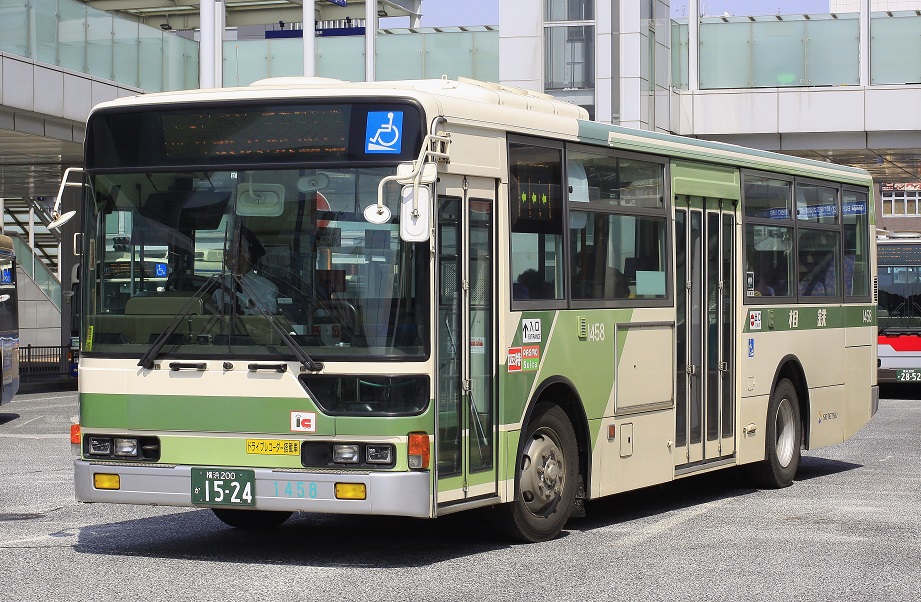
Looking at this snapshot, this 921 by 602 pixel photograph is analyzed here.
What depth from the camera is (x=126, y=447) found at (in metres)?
9.62

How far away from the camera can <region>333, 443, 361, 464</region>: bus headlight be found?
908cm

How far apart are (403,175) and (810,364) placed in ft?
23.5

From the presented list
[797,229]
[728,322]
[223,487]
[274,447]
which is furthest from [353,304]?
[797,229]

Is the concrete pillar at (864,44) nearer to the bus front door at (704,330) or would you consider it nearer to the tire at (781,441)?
the tire at (781,441)

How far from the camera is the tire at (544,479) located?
33.4 ft

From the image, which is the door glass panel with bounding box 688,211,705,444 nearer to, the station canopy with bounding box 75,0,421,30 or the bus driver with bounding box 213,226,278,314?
the bus driver with bounding box 213,226,278,314

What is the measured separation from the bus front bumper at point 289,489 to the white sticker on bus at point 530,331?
1.51 meters

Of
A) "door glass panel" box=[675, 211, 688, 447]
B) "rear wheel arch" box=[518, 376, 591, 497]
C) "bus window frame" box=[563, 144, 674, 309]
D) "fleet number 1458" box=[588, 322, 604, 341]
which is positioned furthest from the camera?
"door glass panel" box=[675, 211, 688, 447]

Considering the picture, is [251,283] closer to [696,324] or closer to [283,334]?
[283,334]

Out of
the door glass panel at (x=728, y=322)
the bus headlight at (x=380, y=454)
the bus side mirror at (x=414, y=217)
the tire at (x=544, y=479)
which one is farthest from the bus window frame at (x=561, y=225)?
the door glass panel at (x=728, y=322)

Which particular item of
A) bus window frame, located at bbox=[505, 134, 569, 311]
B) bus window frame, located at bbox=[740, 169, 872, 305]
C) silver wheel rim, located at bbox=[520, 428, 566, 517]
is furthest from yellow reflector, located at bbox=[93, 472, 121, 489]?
bus window frame, located at bbox=[740, 169, 872, 305]

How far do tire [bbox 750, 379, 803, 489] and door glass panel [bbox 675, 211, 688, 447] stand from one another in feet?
6.26

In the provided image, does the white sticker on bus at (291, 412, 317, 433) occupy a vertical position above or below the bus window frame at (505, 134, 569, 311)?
below

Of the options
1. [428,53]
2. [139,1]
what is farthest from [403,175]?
[139,1]
